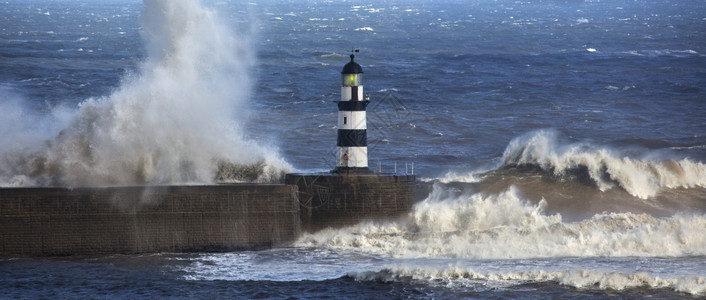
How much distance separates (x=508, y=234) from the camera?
51.5 ft

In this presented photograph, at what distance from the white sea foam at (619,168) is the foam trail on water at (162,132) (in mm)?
4441

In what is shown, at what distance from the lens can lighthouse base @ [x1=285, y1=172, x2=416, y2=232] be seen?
15758 mm

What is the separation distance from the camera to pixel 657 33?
245ft

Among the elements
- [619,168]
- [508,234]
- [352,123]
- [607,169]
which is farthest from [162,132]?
[619,168]

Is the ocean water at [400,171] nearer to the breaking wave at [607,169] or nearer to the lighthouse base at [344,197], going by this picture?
the breaking wave at [607,169]

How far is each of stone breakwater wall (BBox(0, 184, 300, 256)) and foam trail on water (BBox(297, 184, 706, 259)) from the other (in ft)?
2.19

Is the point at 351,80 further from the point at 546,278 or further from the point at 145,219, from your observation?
the point at 546,278

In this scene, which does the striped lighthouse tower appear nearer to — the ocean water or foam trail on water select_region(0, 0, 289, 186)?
the ocean water

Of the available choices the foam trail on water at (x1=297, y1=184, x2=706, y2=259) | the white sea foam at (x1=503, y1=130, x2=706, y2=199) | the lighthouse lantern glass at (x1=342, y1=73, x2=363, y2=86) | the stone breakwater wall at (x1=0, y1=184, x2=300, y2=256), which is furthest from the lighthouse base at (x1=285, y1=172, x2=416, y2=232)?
the white sea foam at (x1=503, y1=130, x2=706, y2=199)

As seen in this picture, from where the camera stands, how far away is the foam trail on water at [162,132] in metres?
16.6

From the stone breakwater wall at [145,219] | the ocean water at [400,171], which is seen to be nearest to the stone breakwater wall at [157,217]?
the stone breakwater wall at [145,219]

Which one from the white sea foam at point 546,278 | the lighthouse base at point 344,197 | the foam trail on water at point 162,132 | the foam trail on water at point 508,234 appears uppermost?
the foam trail on water at point 162,132

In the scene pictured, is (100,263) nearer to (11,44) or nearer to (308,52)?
(308,52)

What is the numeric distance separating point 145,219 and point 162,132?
241 cm
